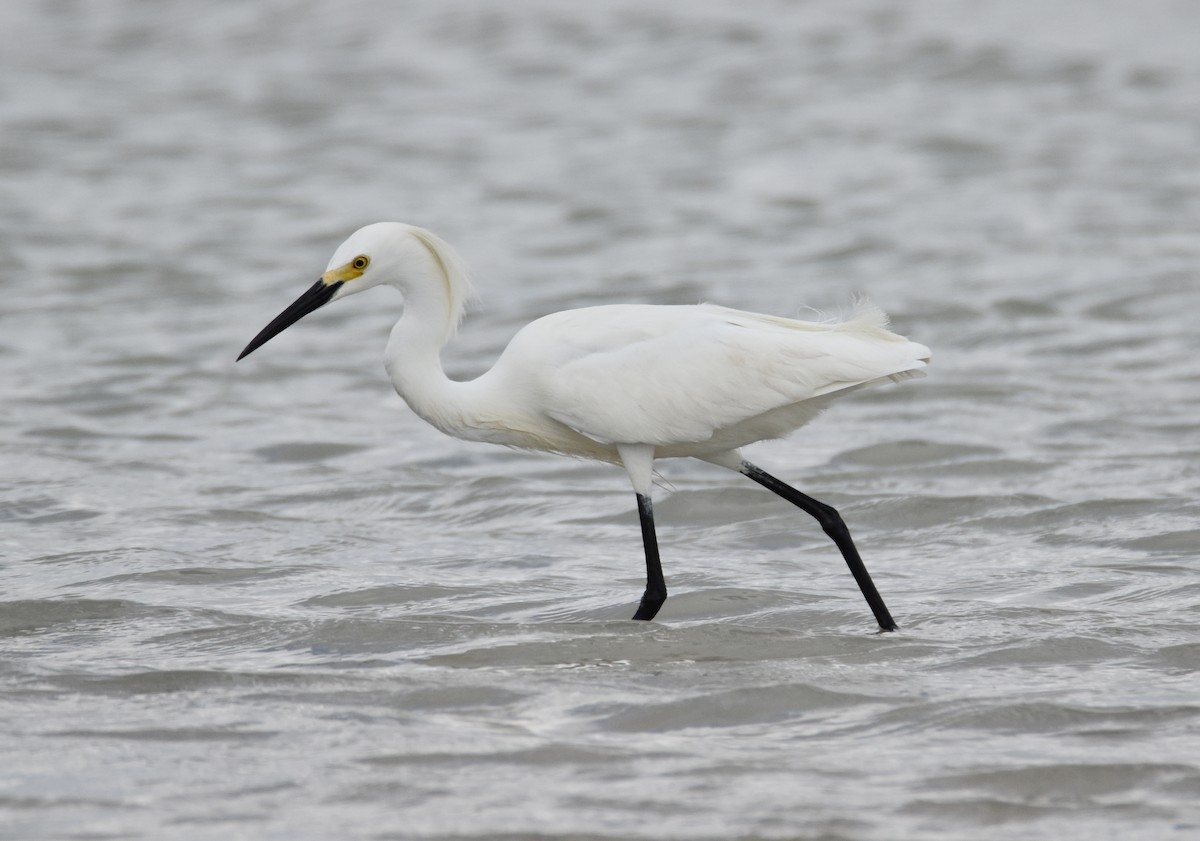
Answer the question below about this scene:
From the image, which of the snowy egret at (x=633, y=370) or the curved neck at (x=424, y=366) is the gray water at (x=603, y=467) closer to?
the snowy egret at (x=633, y=370)

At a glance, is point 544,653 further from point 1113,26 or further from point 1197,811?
point 1113,26

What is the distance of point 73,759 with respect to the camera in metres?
5.23

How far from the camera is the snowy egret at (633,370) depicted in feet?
21.7

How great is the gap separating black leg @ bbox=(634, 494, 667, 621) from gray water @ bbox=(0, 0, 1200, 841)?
11 cm

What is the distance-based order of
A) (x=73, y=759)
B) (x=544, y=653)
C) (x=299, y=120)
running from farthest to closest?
(x=299, y=120) → (x=544, y=653) → (x=73, y=759)

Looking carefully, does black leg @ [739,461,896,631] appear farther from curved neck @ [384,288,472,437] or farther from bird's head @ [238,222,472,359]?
bird's head @ [238,222,472,359]

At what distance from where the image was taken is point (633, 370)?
664 cm

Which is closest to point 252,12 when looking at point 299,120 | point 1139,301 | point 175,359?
point 299,120

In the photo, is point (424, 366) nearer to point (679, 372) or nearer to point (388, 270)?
point (388, 270)

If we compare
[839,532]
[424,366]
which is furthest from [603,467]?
[424,366]

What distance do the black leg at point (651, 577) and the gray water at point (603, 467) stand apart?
0.11 meters

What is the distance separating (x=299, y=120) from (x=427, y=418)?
571 inches

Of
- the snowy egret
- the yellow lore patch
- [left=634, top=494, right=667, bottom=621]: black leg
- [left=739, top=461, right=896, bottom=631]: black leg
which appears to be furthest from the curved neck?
[left=739, top=461, right=896, bottom=631]: black leg

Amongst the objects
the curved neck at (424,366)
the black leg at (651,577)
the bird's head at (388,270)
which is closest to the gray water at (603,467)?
the black leg at (651,577)
